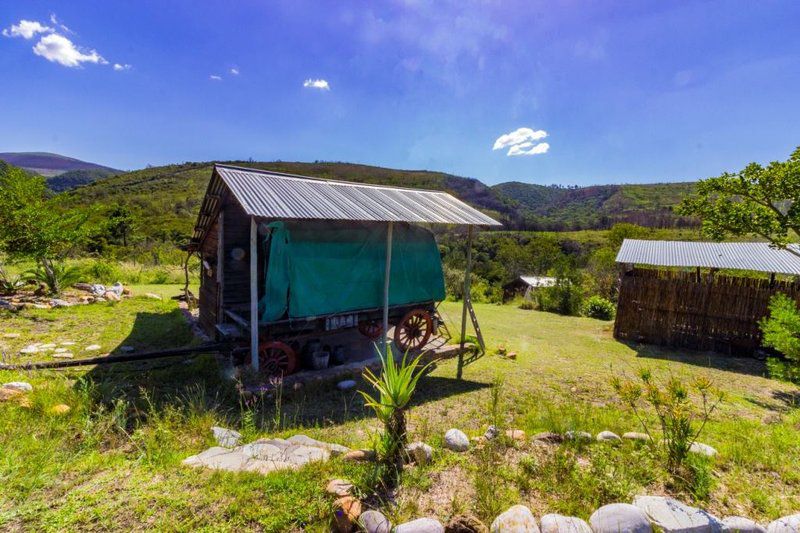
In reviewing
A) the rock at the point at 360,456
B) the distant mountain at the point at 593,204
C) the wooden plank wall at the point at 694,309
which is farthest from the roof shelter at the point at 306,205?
the distant mountain at the point at 593,204

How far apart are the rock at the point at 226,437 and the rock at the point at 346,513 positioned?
1.69 metres

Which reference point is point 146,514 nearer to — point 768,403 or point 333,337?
point 333,337

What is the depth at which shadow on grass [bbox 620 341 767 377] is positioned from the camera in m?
8.11

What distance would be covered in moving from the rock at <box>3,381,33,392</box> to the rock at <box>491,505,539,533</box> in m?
5.79

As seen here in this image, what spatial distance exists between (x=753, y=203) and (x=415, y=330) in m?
6.97

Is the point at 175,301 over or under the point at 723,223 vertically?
under

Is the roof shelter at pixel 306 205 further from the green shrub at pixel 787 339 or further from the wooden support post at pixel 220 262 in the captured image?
the green shrub at pixel 787 339

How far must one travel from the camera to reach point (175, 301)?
11.5m

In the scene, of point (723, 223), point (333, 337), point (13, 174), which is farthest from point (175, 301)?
point (723, 223)

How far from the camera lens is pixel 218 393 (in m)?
5.45

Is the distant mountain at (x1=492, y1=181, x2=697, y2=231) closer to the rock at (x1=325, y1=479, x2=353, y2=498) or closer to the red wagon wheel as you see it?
the red wagon wheel

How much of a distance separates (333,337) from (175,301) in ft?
21.8

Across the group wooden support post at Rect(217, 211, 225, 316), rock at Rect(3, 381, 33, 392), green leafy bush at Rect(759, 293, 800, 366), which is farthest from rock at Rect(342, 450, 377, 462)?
green leafy bush at Rect(759, 293, 800, 366)

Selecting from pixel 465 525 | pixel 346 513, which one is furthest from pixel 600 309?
pixel 346 513
